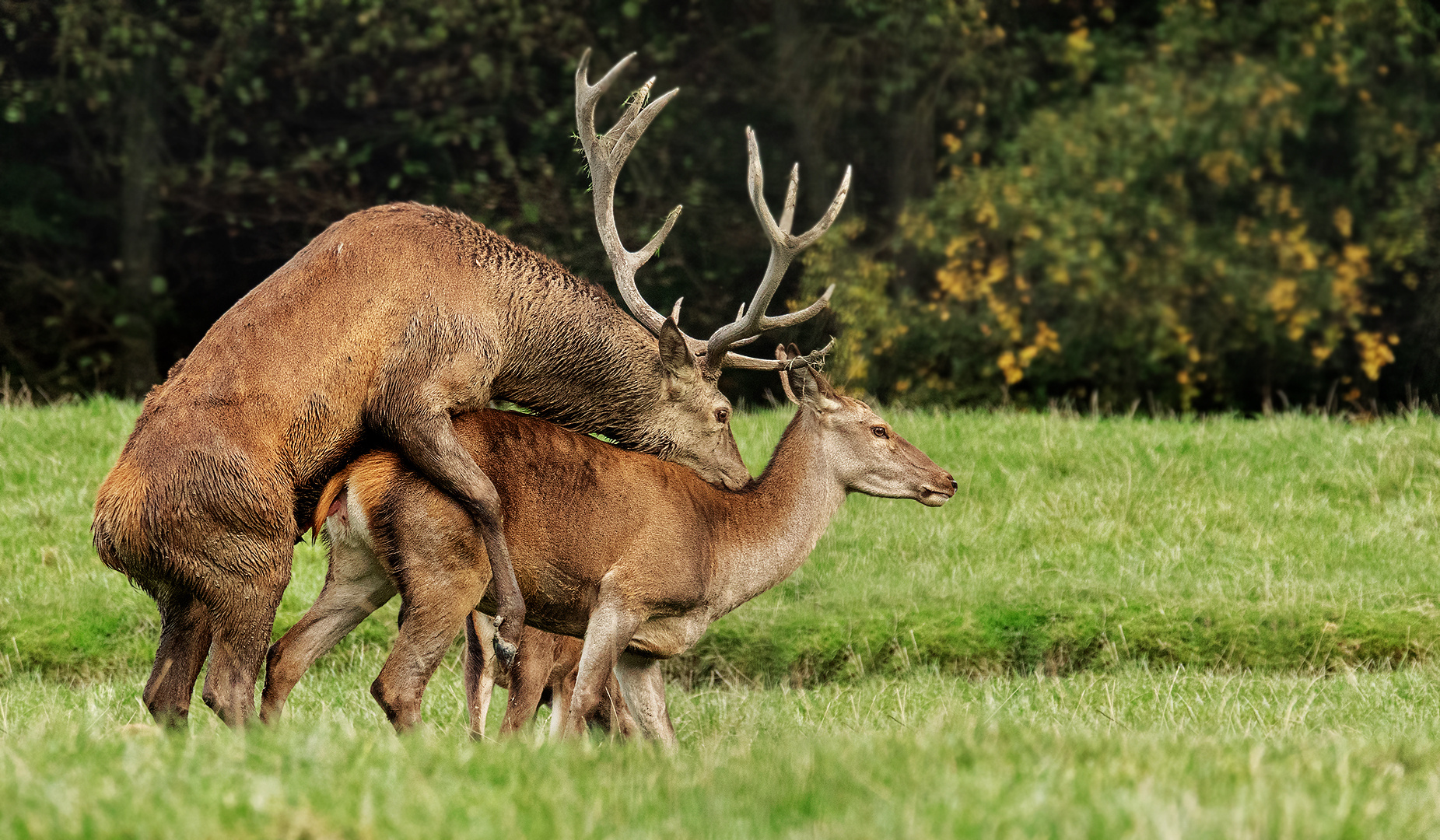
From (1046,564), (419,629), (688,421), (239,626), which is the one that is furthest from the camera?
(1046,564)

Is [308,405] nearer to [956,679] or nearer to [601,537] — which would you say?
[601,537]

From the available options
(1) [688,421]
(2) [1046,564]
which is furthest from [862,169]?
(1) [688,421]

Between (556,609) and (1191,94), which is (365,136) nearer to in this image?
(1191,94)

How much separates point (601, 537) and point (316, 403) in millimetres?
1188

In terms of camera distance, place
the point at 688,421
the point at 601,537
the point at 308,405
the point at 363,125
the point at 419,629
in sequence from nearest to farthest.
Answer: the point at 308,405
the point at 419,629
the point at 601,537
the point at 688,421
the point at 363,125

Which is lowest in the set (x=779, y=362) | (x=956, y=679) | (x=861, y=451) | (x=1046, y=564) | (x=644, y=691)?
(x=956, y=679)

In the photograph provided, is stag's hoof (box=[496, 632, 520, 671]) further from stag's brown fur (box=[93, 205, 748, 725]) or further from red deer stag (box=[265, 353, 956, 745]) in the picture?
red deer stag (box=[265, 353, 956, 745])

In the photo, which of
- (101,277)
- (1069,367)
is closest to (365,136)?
(101,277)

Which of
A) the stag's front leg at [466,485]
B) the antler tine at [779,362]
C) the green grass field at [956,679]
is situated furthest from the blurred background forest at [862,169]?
the stag's front leg at [466,485]

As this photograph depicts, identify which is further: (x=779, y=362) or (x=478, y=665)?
(x=779, y=362)

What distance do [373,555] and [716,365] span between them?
5.95 ft

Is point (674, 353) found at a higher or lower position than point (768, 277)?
lower

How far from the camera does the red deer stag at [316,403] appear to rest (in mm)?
5020

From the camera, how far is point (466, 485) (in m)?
5.41
